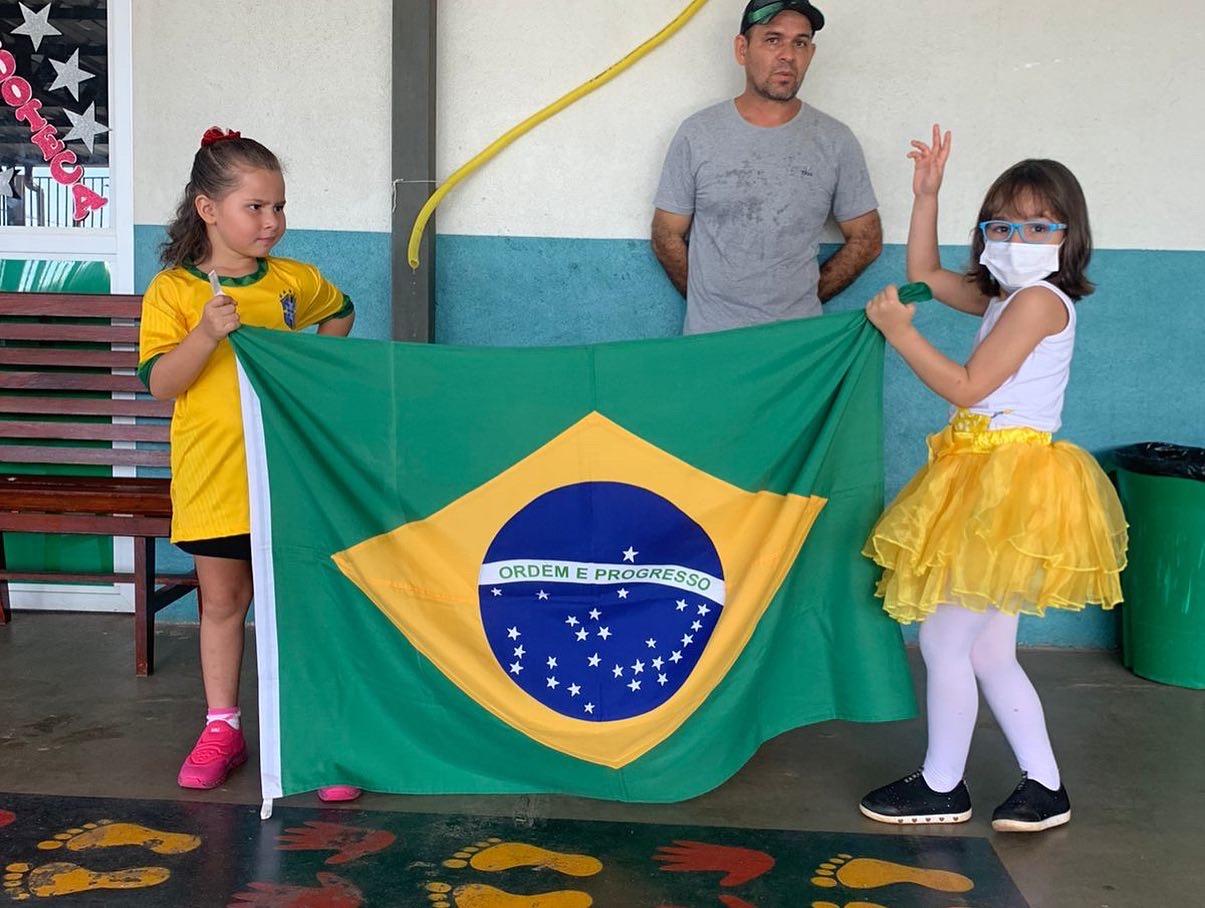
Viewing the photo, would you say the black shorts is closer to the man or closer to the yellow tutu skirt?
the yellow tutu skirt

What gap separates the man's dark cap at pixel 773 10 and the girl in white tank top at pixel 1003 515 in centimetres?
107

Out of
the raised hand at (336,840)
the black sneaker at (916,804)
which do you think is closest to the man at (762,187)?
the black sneaker at (916,804)

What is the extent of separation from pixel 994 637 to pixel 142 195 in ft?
9.98

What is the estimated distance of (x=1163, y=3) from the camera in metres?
3.84

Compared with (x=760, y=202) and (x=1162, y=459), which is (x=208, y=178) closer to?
(x=760, y=202)

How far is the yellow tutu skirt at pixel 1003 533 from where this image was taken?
8.11ft

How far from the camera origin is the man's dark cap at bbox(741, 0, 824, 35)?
3.44m

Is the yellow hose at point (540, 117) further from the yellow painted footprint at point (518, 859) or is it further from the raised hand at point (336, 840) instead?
the yellow painted footprint at point (518, 859)

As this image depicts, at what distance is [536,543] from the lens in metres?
2.63

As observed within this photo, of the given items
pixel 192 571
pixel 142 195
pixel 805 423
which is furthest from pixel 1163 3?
pixel 192 571

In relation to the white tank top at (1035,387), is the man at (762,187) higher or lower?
higher

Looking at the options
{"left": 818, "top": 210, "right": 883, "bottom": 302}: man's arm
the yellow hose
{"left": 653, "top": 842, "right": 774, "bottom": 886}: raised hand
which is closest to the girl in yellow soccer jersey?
{"left": 653, "top": 842, "right": 774, "bottom": 886}: raised hand

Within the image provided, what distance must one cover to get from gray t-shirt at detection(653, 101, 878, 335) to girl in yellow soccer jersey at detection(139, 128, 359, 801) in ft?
4.42

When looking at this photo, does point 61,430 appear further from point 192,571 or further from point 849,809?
point 849,809
